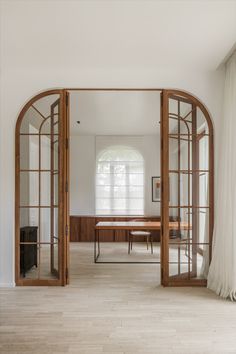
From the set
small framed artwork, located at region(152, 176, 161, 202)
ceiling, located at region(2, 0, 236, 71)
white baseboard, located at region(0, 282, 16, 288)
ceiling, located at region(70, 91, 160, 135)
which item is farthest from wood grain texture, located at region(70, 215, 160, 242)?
ceiling, located at region(2, 0, 236, 71)

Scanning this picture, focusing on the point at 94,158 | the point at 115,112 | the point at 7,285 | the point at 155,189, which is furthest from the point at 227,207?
the point at 94,158

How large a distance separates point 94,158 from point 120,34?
5872 mm

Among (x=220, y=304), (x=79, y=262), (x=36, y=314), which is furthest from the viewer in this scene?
(x=79, y=262)

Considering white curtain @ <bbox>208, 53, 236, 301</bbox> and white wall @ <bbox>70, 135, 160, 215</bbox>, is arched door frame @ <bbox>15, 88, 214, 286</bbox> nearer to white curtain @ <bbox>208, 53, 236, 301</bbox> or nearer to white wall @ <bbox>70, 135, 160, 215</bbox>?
white curtain @ <bbox>208, 53, 236, 301</bbox>

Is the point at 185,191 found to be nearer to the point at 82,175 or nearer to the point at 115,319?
the point at 115,319

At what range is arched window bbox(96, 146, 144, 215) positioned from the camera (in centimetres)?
916

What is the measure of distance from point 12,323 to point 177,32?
322cm

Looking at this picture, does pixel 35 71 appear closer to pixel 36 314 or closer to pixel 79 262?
pixel 36 314

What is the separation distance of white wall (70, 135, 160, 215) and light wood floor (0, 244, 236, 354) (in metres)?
4.72

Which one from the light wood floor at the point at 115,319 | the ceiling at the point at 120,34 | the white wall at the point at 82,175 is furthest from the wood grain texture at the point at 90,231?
the ceiling at the point at 120,34

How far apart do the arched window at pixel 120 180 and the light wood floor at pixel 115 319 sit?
473 centimetres

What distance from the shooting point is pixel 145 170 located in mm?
9109

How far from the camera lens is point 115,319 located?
10.1 ft

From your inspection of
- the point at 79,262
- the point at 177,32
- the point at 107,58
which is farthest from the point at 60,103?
the point at 79,262
